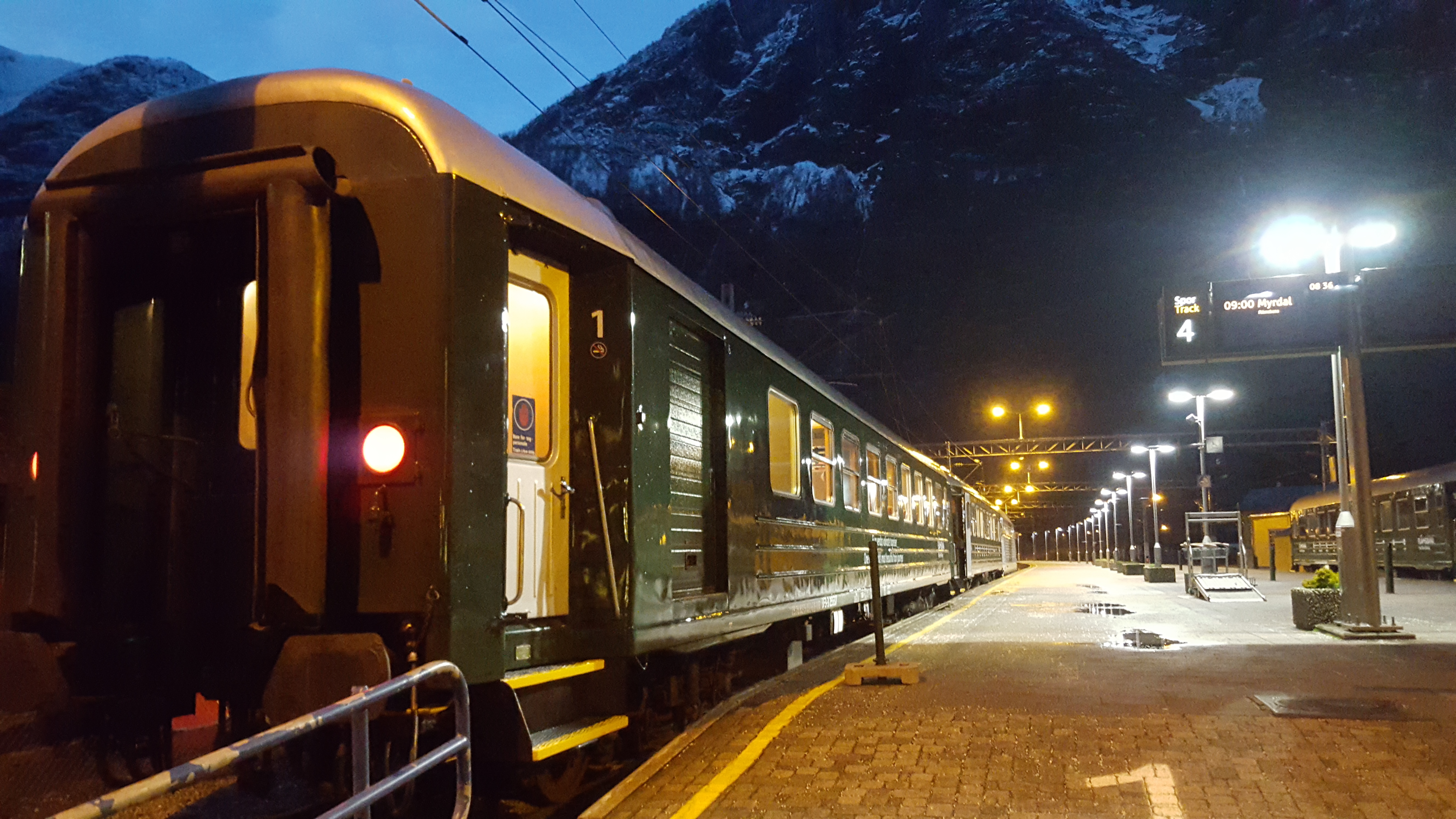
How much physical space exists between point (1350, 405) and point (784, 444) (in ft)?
26.2

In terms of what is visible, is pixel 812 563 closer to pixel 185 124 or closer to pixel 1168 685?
pixel 1168 685

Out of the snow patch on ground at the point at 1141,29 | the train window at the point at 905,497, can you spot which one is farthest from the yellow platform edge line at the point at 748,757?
the snow patch on ground at the point at 1141,29

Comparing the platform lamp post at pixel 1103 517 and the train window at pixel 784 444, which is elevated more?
the train window at pixel 784 444

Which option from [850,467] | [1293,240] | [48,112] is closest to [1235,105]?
[1293,240]

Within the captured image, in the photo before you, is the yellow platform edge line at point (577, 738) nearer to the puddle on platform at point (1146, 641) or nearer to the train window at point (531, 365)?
the train window at point (531, 365)

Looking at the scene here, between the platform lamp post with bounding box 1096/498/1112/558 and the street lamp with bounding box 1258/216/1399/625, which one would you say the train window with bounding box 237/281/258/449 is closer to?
the street lamp with bounding box 1258/216/1399/625

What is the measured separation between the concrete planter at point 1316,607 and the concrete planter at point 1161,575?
68.6 ft

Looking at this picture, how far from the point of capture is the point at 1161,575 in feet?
110

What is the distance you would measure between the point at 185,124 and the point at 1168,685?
7.50m

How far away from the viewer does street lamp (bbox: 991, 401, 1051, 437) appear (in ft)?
111

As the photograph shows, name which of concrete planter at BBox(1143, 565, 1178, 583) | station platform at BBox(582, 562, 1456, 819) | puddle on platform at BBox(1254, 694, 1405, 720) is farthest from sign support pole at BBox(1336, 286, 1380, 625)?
concrete planter at BBox(1143, 565, 1178, 583)

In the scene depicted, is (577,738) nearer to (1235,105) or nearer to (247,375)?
(247,375)

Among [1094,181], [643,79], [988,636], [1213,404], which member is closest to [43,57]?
[643,79]

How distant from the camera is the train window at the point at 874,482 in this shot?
1245cm
